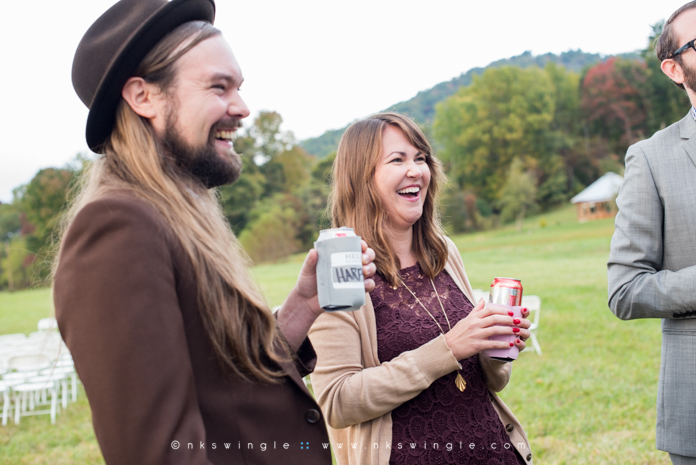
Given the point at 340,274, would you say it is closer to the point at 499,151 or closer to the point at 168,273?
the point at 168,273

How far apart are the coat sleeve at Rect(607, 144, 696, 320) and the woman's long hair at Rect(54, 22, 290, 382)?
1.61 metres

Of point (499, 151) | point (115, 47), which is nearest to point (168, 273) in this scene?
point (115, 47)

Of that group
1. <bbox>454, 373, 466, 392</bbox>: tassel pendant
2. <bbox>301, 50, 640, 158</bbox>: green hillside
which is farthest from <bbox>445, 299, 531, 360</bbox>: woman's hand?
<bbox>301, 50, 640, 158</bbox>: green hillside

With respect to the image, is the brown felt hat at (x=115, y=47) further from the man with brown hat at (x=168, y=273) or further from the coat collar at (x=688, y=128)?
the coat collar at (x=688, y=128)

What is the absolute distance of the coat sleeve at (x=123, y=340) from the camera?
1194 millimetres

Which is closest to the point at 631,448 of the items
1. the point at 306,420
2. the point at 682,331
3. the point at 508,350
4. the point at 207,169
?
the point at 682,331

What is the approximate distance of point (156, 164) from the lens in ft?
4.92

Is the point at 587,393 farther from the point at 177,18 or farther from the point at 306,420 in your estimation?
the point at 177,18

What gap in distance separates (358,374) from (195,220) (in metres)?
1.09

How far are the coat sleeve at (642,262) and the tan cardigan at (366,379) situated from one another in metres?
0.65

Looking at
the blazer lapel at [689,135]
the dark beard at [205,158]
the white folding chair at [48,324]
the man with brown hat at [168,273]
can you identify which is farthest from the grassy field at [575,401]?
the blazer lapel at [689,135]

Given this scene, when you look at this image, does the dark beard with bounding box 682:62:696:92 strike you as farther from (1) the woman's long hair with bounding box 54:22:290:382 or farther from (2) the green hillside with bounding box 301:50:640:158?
(2) the green hillside with bounding box 301:50:640:158

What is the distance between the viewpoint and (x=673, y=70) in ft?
8.22

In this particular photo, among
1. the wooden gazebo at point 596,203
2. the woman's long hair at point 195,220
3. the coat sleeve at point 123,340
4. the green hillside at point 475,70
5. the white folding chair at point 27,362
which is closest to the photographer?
the coat sleeve at point 123,340
